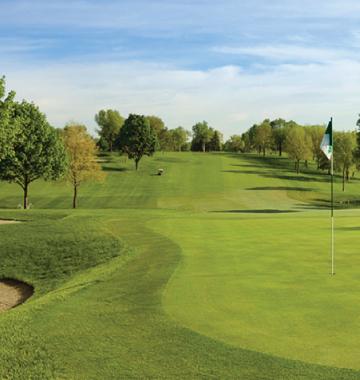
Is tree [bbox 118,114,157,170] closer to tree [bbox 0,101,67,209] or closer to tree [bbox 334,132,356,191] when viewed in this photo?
tree [bbox 334,132,356,191]

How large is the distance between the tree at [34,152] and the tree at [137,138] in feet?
176

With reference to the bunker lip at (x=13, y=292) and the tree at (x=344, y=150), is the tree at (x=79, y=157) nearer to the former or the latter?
the bunker lip at (x=13, y=292)

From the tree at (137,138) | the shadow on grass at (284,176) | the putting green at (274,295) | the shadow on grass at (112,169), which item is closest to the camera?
the putting green at (274,295)

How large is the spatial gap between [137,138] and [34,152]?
56.6 metres

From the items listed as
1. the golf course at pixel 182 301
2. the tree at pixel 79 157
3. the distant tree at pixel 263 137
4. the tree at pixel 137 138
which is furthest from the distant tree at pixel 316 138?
the golf course at pixel 182 301

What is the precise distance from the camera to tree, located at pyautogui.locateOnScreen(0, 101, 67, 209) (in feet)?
182

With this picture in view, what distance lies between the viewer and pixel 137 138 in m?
112

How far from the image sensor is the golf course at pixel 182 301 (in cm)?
1025

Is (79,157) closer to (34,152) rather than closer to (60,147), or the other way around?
(60,147)

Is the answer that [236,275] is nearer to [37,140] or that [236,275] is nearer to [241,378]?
[241,378]

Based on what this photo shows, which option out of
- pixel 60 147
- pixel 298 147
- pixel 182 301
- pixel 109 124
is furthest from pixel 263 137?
pixel 182 301

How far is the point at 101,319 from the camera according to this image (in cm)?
1362

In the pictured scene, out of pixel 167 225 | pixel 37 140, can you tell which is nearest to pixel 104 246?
pixel 167 225

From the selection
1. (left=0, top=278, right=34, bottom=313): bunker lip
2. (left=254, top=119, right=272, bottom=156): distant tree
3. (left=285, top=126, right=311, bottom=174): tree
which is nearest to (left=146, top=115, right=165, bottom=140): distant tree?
(left=254, top=119, right=272, bottom=156): distant tree
